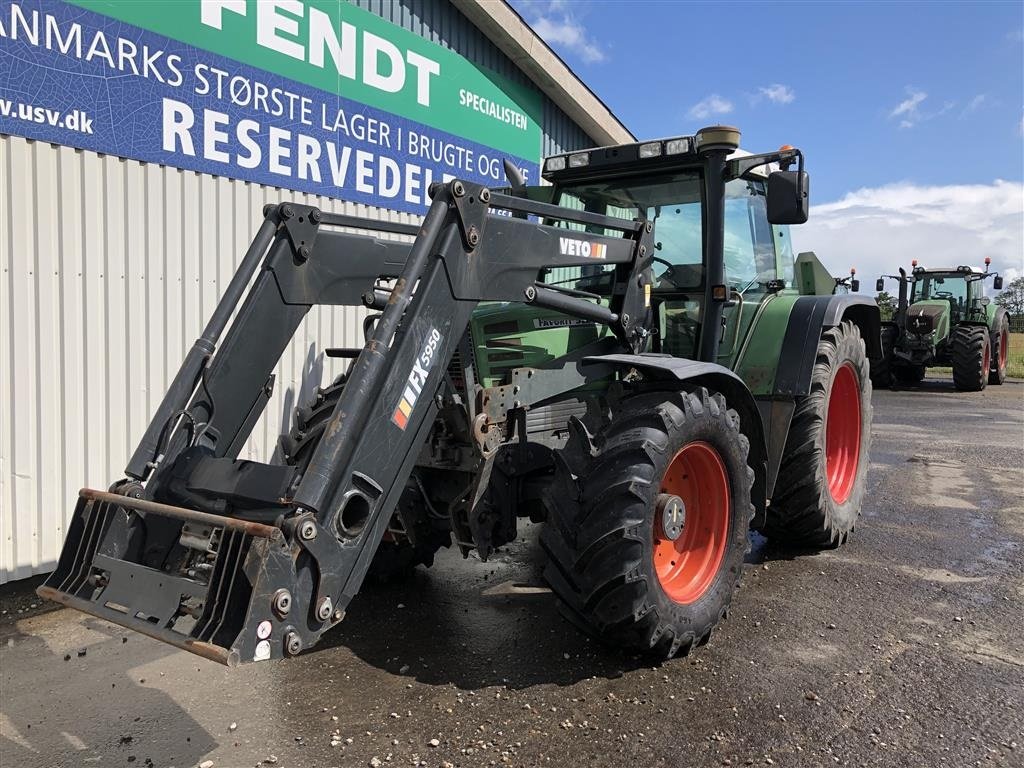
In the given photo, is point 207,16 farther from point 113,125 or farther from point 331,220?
point 331,220

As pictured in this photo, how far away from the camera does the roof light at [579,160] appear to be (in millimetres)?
4926

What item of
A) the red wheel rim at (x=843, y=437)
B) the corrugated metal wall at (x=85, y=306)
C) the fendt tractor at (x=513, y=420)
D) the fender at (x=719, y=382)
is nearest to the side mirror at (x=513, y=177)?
the fendt tractor at (x=513, y=420)

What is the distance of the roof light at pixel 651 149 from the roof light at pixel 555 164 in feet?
1.96

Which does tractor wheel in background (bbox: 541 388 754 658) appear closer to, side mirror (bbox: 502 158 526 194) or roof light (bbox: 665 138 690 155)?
roof light (bbox: 665 138 690 155)

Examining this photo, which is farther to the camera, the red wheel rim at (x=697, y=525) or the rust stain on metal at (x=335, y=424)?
the red wheel rim at (x=697, y=525)

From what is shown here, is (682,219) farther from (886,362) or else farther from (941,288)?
(941,288)

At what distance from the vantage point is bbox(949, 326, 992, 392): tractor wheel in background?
15891mm

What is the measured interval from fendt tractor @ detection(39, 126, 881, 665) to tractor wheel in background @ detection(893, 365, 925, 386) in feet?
45.9

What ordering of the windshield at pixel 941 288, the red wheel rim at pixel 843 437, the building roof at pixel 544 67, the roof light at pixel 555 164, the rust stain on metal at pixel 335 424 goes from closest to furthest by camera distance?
the rust stain on metal at pixel 335 424 → the roof light at pixel 555 164 → the red wheel rim at pixel 843 437 → the building roof at pixel 544 67 → the windshield at pixel 941 288

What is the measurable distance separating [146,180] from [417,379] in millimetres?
3300

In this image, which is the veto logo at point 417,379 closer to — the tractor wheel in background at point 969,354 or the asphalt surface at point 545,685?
the asphalt surface at point 545,685

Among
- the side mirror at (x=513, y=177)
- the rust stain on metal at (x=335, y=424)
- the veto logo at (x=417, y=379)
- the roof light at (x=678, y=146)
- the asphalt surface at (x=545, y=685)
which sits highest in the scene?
the roof light at (x=678, y=146)

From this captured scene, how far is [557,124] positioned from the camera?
9.61m

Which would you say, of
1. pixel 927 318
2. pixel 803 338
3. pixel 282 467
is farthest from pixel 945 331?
pixel 282 467
